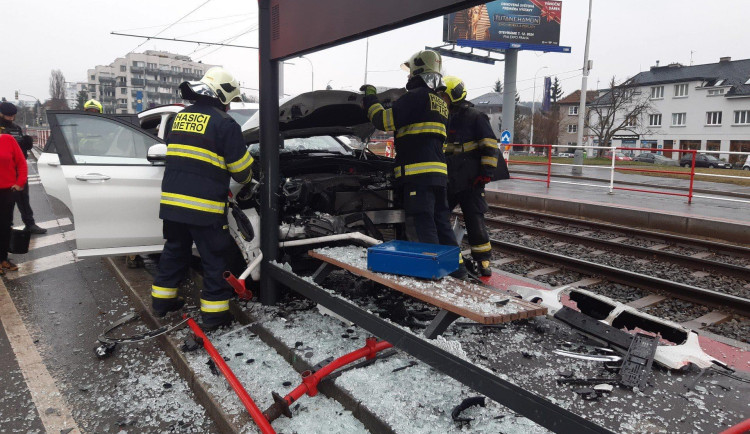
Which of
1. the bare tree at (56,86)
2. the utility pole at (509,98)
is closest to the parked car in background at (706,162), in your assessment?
the utility pole at (509,98)

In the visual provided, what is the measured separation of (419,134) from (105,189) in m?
2.72

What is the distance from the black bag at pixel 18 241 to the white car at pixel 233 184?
1235 mm

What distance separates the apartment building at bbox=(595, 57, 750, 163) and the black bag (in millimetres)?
49152

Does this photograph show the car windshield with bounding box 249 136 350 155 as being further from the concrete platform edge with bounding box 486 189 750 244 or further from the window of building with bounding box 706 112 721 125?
the window of building with bounding box 706 112 721 125

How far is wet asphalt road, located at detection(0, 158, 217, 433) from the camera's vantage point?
9.25 ft

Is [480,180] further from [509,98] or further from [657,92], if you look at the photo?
[657,92]

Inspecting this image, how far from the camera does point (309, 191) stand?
4.23 meters

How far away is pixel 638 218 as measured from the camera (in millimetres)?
9094

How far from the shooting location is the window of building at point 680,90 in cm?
4934

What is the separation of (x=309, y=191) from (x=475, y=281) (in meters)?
1.65

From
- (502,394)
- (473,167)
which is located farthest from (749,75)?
(502,394)

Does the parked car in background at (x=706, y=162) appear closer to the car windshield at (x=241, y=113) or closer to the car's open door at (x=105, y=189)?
the car windshield at (x=241, y=113)

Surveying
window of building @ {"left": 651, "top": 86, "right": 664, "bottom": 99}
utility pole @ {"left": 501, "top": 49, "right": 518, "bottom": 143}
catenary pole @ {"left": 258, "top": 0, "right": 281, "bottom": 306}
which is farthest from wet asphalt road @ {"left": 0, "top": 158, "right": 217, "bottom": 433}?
window of building @ {"left": 651, "top": 86, "right": 664, "bottom": 99}

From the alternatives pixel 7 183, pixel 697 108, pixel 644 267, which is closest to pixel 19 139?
pixel 7 183
